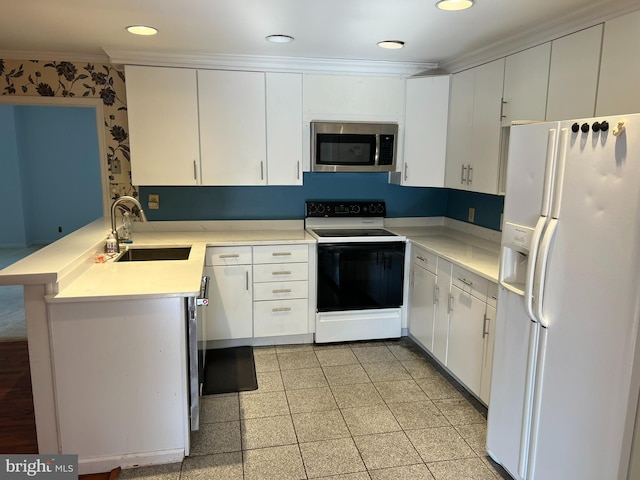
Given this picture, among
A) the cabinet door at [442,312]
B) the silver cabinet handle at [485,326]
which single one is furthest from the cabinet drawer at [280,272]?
the silver cabinet handle at [485,326]

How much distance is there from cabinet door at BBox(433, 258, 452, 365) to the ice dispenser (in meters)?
0.94

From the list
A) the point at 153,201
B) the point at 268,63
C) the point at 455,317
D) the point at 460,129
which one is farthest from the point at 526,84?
the point at 153,201

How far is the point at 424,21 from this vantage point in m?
2.53

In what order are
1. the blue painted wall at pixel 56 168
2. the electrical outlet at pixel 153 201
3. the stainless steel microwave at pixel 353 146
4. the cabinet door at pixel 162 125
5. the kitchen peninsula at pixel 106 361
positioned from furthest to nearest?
the blue painted wall at pixel 56 168 → the electrical outlet at pixel 153 201 → the stainless steel microwave at pixel 353 146 → the cabinet door at pixel 162 125 → the kitchen peninsula at pixel 106 361

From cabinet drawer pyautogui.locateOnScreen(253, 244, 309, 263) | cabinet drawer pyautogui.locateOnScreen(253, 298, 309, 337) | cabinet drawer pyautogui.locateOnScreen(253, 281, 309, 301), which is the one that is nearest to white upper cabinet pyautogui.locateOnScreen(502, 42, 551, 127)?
cabinet drawer pyautogui.locateOnScreen(253, 244, 309, 263)

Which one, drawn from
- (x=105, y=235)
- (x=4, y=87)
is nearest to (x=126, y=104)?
(x=4, y=87)

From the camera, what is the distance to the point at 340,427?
2.64 meters

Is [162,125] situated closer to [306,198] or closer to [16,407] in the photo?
[306,198]

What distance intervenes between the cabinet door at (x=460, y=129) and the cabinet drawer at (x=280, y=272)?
1304mm

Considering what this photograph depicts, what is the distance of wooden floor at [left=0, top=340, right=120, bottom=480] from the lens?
7.89ft

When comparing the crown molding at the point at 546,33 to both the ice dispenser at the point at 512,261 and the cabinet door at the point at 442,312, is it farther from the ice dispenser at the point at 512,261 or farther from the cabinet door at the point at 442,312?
the cabinet door at the point at 442,312

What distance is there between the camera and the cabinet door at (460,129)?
3307mm

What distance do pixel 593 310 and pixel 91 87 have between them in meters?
3.70

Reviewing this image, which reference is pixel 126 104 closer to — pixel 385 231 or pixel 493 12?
pixel 385 231
